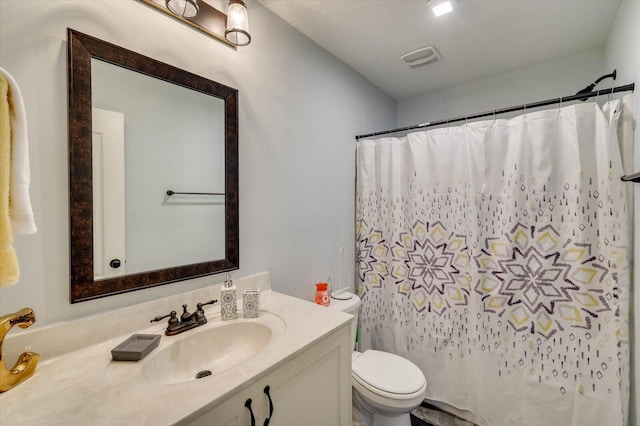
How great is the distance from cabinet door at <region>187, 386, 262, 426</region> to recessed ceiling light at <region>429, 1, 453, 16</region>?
6.29ft

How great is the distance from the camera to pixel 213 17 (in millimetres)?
1255

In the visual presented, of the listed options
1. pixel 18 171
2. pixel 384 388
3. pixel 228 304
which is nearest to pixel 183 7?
pixel 18 171

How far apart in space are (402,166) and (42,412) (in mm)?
2073

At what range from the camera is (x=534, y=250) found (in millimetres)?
1535

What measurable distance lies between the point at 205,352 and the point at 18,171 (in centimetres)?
84

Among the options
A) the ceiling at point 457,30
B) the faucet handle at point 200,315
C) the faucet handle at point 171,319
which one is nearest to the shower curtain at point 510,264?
the ceiling at point 457,30

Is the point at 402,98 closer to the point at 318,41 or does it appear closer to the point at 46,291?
the point at 318,41

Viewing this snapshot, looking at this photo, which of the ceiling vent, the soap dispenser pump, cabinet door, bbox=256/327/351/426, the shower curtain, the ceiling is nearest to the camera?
cabinet door, bbox=256/327/351/426

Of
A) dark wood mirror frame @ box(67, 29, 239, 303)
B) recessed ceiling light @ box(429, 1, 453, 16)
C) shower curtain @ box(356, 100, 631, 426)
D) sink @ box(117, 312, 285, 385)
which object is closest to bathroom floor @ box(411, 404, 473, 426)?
shower curtain @ box(356, 100, 631, 426)

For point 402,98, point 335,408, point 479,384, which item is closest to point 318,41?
point 402,98

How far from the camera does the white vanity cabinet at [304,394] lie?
0.75 meters

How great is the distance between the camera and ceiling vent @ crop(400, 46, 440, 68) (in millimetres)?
1889

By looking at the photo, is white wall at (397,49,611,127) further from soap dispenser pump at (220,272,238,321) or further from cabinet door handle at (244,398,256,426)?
cabinet door handle at (244,398,256,426)

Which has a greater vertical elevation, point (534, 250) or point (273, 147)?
point (273, 147)
